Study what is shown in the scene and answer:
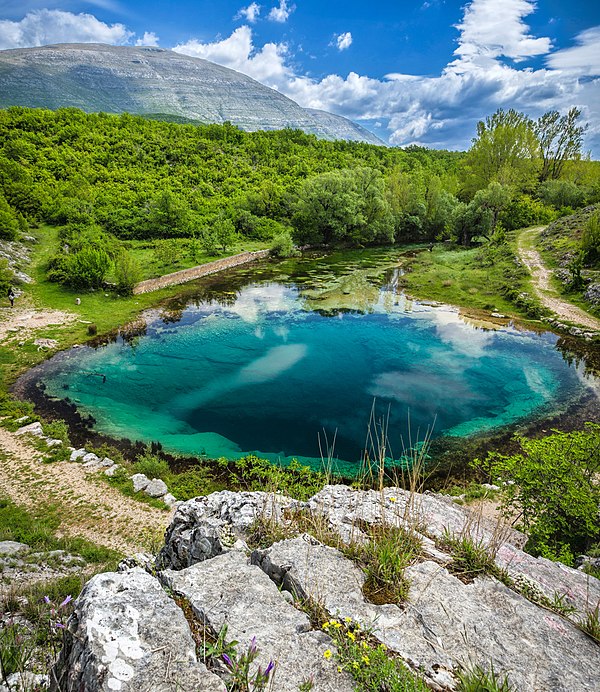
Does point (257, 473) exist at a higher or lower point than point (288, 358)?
lower

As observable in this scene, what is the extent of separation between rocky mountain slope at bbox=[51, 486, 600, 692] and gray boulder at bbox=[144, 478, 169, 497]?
7.77 metres

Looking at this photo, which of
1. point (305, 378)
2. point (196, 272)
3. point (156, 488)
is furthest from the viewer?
point (196, 272)

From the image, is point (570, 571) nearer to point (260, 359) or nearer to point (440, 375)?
point (440, 375)

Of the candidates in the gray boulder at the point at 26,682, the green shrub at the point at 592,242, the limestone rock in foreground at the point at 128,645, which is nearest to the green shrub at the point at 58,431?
the gray boulder at the point at 26,682

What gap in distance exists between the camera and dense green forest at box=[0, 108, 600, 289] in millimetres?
49156

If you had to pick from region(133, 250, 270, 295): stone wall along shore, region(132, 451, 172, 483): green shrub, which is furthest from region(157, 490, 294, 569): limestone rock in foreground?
region(133, 250, 270, 295): stone wall along shore

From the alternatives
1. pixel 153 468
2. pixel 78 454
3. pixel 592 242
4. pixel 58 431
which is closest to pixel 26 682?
pixel 153 468

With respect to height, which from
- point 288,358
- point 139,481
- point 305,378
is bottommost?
point 139,481

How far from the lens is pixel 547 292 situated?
1252 inches

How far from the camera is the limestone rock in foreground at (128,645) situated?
116 inches

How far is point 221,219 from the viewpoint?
5481 cm

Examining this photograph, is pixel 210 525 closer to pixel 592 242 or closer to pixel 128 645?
pixel 128 645

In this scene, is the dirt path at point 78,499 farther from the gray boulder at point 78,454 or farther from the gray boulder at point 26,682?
the gray boulder at point 26,682

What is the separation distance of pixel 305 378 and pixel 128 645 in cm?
1770
